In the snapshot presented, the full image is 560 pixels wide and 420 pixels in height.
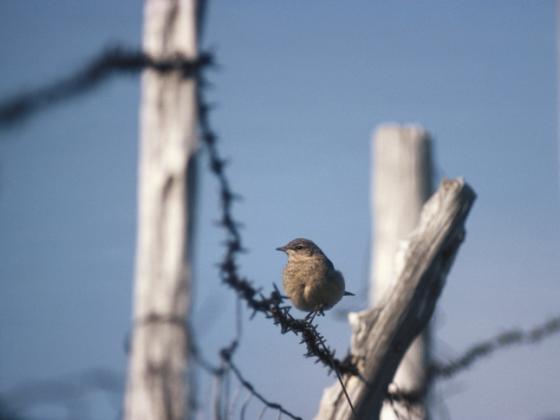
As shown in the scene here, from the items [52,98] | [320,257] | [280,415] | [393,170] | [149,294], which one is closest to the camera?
[280,415]

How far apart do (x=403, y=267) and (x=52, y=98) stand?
7.58ft

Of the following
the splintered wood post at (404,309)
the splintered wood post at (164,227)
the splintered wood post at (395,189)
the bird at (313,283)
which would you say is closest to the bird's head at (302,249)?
the bird at (313,283)

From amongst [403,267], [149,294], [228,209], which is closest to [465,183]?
[403,267]

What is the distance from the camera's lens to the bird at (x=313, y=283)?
3.86 m

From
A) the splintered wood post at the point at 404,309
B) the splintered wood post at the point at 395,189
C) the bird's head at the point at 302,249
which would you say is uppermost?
the splintered wood post at the point at 395,189

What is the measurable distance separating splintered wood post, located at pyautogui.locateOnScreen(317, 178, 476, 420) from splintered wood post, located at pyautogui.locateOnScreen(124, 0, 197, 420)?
1.78 meters

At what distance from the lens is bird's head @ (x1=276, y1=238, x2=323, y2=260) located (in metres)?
4.04

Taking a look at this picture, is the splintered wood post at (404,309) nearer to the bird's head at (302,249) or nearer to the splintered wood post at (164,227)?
the bird's head at (302,249)

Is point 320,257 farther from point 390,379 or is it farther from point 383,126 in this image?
point 383,126

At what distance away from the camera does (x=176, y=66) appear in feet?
17.9

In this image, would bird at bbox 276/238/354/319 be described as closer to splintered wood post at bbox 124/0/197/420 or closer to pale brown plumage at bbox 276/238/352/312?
pale brown plumage at bbox 276/238/352/312

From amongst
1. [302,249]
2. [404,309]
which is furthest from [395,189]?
[404,309]

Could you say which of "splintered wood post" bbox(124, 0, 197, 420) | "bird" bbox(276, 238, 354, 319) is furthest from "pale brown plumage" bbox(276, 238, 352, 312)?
"splintered wood post" bbox(124, 0, 197, 420)

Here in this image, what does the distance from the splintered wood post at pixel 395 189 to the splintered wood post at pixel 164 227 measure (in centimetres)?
145
